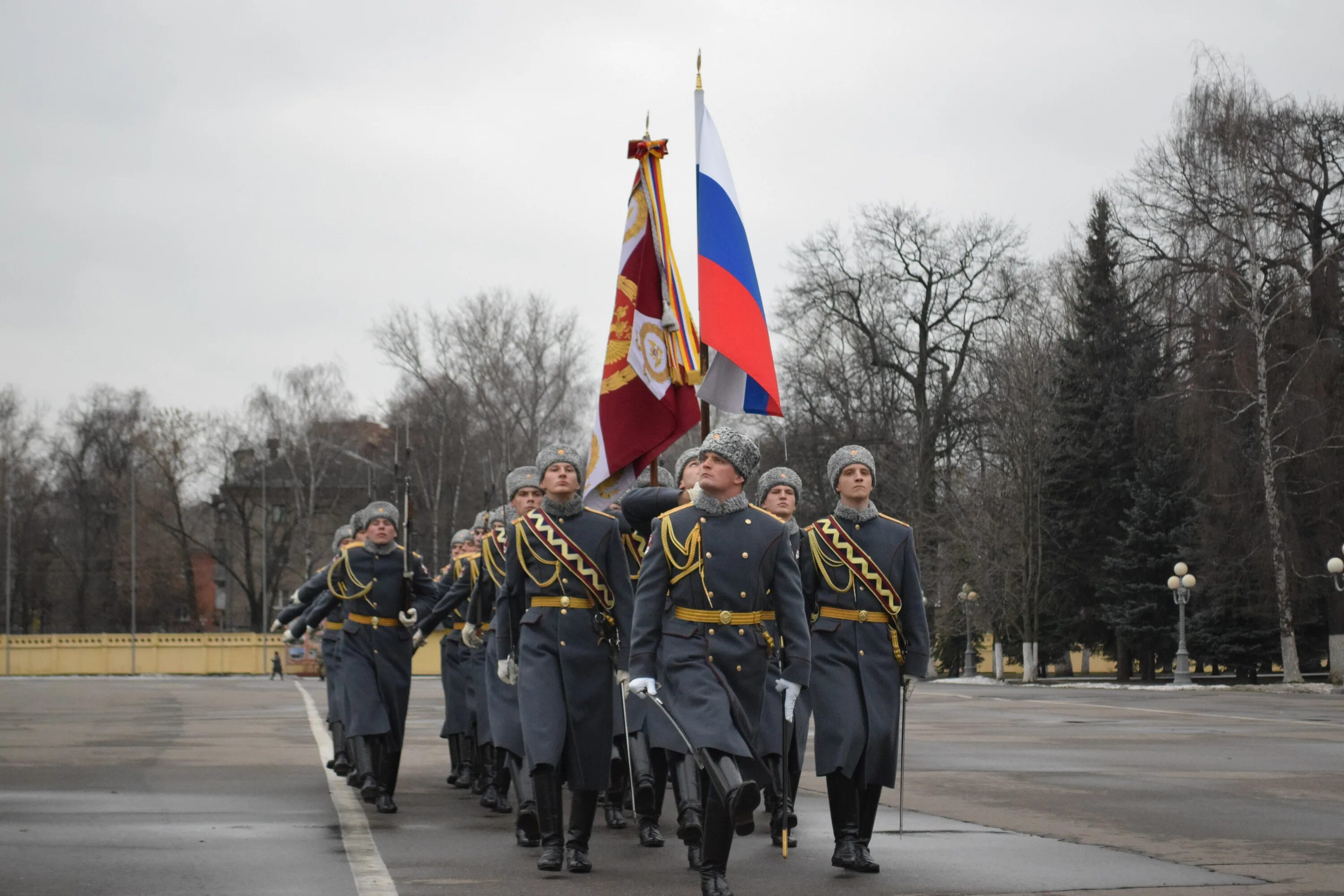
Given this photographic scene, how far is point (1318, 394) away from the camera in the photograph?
4181 cm

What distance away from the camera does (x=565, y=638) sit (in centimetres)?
939

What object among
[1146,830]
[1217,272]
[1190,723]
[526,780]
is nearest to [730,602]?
[526,780]

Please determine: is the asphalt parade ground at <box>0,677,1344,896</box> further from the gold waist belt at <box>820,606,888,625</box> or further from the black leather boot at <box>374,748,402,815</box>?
the gold waist belt at <box>820,606,888,625</box>

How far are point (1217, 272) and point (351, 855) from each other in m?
36.3

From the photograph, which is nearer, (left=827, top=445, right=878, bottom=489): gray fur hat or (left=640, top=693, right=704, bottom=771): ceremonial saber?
(left=640, top=693, right=704, bottom=771): ceremonial saber

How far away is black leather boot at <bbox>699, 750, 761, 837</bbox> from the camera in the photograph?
290 inches

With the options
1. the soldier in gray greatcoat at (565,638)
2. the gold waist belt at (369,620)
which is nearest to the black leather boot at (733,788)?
the soldier in gray greatcoat at (565,638)

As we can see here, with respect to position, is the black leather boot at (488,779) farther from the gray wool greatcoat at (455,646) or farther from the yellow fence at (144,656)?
the yellow fence at (144,656)

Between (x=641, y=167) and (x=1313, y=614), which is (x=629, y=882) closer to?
(x=641, y=167)

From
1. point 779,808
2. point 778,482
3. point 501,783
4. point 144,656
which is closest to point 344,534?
point 501,783

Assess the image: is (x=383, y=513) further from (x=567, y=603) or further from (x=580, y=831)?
(x=580, y=831)

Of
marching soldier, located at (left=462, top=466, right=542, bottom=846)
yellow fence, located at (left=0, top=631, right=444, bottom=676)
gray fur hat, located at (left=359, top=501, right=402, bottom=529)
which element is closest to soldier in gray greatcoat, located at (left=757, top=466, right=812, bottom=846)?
marching soldier, located at (left=462, top=466, right=542, bottom=846)

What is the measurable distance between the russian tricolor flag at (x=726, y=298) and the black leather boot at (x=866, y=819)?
9.35 feet

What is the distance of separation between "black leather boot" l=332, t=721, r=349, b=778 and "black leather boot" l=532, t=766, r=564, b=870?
14.0 feet
